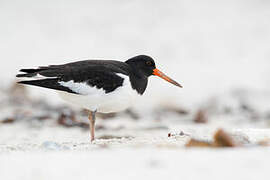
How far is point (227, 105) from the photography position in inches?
373

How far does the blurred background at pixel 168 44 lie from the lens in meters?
9.80

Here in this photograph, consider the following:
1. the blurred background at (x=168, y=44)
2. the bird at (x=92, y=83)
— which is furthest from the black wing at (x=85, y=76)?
the blurred background at (x=168, y=44)

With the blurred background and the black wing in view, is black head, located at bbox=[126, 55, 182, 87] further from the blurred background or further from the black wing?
the blurred background

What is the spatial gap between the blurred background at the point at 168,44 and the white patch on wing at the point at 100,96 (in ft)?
9.70

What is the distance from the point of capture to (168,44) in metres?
13.9

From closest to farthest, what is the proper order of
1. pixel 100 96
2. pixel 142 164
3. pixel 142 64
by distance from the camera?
pixel 142 164 → pixel 100 96 → pixel 142 64

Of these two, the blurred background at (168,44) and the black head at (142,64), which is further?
the blurred background at (168,44)

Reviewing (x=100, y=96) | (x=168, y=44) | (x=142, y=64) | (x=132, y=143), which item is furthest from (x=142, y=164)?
(x=168, y=44)

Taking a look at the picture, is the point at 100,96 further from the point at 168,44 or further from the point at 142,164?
the point at 168,44

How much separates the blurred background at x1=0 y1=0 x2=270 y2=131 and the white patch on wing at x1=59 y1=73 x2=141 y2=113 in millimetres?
2957

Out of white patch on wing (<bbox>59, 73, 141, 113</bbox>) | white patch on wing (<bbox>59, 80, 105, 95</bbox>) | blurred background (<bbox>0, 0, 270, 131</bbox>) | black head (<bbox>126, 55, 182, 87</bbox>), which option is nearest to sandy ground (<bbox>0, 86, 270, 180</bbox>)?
blurred background (<bbox>0, 0, 270, 131</bbox>)

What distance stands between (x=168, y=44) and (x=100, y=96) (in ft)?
27.9

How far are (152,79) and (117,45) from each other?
307 centimetres

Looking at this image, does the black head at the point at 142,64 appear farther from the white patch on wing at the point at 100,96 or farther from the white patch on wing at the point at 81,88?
the white patch on wing at the point at 81,88
